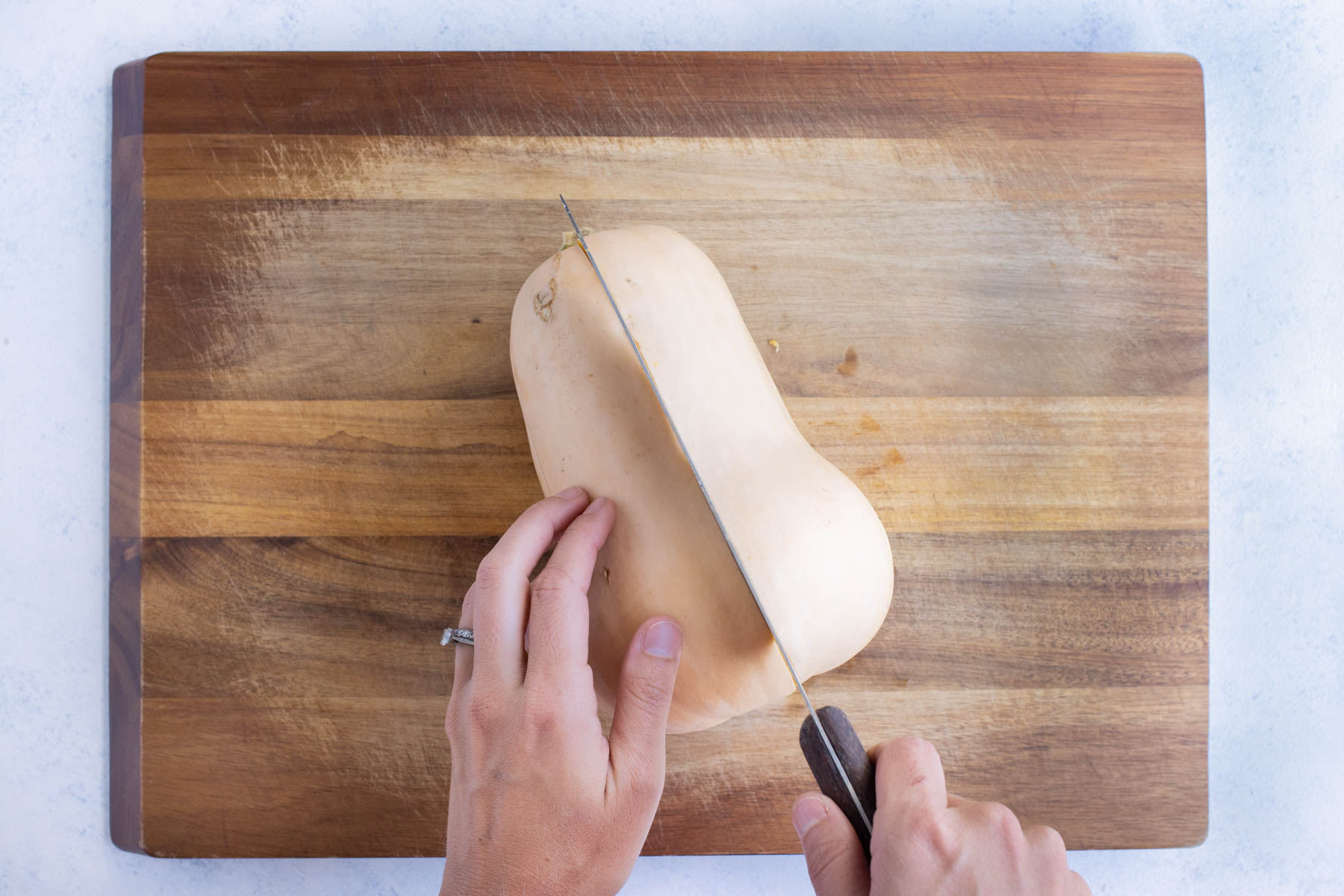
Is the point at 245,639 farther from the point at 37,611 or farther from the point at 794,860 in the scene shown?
the point at 794,860

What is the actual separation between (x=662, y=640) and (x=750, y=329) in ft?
1.51

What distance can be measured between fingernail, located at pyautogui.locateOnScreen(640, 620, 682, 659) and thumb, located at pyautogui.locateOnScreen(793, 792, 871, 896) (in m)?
0.20

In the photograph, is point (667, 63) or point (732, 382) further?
point (667, 63)

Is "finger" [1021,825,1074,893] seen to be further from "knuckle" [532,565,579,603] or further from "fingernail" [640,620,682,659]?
"knuckle" [532,565,579,603]

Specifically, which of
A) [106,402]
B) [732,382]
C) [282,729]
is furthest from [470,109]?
[282,729]

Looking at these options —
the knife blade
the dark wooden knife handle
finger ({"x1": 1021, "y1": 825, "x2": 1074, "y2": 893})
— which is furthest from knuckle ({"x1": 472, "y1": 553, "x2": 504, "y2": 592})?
finger ({"x1": 1021, "y1": 825, "x2": 1074, "y2": 893})

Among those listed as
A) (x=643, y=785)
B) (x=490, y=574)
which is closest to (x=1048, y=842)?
(x=643, y=785)

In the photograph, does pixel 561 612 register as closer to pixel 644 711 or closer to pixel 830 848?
pixel 644 711

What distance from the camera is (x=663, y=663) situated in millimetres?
906

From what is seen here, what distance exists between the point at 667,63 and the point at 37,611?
119 cm

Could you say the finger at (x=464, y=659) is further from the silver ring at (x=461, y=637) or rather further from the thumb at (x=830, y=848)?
the thumb at (x=830, y=848)

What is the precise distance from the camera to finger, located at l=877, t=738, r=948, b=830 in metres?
0.87

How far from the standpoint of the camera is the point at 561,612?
90 cm

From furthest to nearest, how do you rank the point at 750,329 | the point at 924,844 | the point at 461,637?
the point at 750,329
the point at 461,637
the point at 924,844
